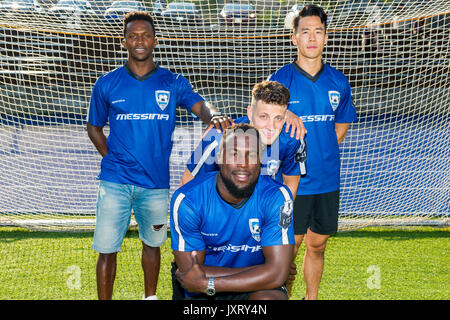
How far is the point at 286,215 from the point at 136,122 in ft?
4.11

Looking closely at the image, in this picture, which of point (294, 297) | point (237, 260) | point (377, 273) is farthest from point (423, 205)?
point (237, 260)

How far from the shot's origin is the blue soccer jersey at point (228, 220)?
8.88ft

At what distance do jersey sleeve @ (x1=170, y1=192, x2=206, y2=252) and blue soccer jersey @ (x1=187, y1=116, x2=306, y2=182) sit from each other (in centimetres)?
29

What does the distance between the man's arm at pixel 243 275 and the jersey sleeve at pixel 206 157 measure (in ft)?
1.81

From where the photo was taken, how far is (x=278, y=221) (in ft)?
8.93

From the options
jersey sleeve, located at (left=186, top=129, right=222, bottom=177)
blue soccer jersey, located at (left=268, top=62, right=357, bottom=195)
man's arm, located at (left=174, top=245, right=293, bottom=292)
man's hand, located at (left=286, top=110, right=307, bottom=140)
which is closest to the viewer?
man's arm, located at (left=174, top=245, right=293, bottom=292)

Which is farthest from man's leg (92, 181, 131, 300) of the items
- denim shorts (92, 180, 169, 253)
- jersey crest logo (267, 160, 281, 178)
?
jersey crest logo (267, 160, 281, 178)

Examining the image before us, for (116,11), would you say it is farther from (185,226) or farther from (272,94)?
(185,226)

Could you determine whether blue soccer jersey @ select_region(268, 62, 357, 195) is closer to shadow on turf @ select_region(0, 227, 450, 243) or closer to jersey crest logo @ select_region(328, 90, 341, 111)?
jersey crest logo @ select_region(328, 90, 341, 111)

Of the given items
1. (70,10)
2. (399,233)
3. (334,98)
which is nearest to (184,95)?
(334,98)

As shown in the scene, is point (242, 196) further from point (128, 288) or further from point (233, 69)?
point (233, 69)

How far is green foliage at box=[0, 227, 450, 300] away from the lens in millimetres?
4086

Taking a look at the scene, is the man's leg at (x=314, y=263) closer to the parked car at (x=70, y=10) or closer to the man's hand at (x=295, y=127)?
the man's hand at (x=295, y=127)

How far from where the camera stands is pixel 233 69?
8.91 metres
